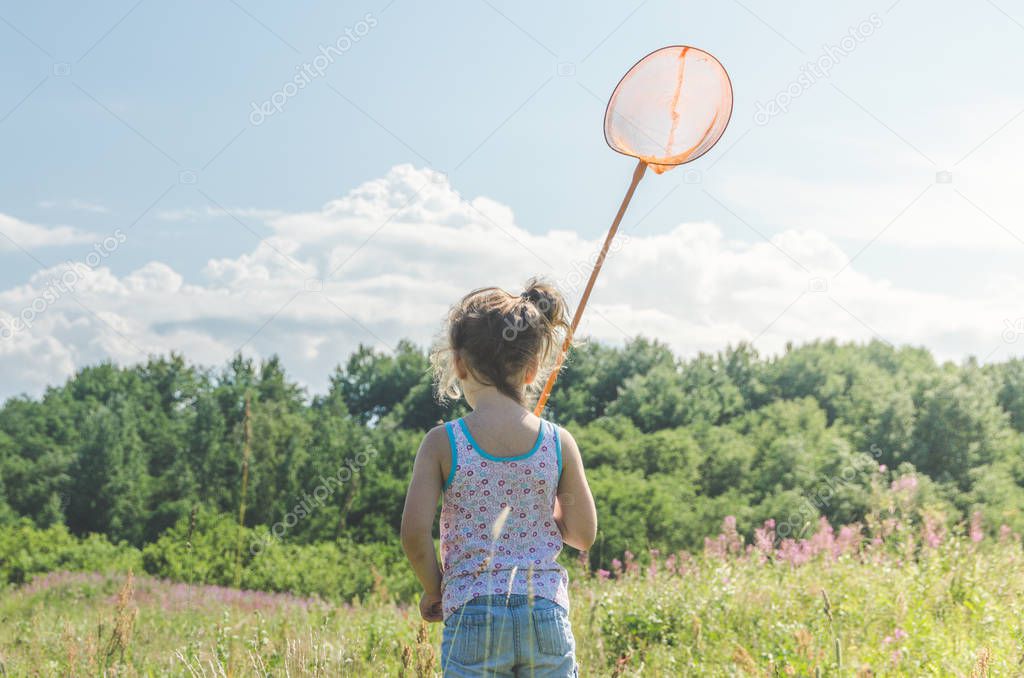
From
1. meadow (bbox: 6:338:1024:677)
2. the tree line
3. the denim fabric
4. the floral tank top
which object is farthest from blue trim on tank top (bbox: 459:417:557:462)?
the tree line

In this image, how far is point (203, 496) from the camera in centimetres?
2328

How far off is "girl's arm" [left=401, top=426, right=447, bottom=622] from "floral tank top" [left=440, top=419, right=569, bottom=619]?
0.03 meters

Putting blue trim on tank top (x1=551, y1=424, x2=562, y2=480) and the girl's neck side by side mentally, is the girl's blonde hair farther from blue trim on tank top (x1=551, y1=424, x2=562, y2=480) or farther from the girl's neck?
blue trim on tank top (x1=551, y1=424, x2=562, y2=480)

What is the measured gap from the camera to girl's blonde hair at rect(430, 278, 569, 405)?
2309 mm

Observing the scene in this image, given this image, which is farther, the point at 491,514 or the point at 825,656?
the point at 825,656

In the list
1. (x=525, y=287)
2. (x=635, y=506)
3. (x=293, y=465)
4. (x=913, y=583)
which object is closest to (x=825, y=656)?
(x=913, y=583)

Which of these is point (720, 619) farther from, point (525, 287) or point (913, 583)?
point (525, 287)

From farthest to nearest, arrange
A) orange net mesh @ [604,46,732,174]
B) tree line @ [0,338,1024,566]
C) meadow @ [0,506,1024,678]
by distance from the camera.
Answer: tree line @ [0,338,1024,566] → meadow @ [0,506,1024,678] → orange net mesh @ [604,46,732,174]

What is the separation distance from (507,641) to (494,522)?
279mm

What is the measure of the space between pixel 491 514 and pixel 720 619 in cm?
380

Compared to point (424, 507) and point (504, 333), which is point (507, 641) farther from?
point (504, 333)

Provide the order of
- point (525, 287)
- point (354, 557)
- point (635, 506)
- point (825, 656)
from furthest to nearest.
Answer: point (354, 557) < point (635, 506) < point (825, 656) < point (525, 287)

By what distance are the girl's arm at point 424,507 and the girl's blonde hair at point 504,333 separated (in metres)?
0.17

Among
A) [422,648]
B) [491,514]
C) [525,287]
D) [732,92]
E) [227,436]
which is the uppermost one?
[227,436]
